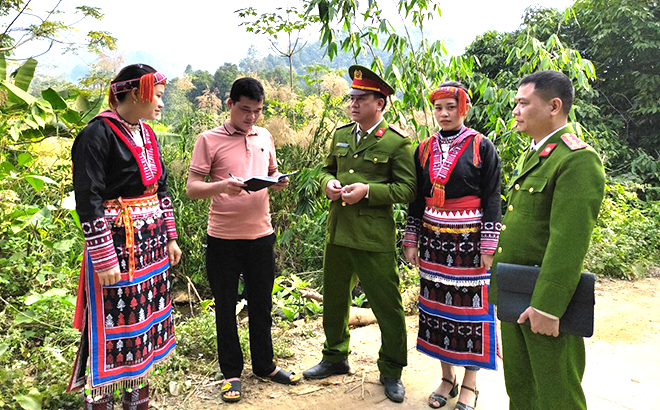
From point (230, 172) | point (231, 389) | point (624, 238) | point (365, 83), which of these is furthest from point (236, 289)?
point (624, 238)

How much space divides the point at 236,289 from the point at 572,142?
1.94 metres

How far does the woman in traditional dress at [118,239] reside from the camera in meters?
2.03

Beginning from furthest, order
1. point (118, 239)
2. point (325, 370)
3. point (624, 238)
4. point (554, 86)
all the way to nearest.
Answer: point (624, 238) → point (325, 370) → point (118, 239) → point (554, 86)

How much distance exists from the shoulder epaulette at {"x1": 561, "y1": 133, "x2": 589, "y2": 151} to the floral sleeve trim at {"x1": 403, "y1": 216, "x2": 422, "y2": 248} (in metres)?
1.20

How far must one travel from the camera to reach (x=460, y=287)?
272 centimetres

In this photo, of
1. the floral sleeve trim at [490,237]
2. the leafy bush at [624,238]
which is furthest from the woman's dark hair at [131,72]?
the leafy bush at [624,238]

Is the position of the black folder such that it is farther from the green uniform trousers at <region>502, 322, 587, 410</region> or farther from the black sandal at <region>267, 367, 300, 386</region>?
the black sandal at <region>267, 367, 300, 386</region>

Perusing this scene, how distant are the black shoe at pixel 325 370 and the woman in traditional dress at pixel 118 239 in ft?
3.60

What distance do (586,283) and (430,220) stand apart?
3.76 ft

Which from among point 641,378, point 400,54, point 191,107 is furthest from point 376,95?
point 191,107

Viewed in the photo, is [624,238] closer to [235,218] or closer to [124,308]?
[235,218]

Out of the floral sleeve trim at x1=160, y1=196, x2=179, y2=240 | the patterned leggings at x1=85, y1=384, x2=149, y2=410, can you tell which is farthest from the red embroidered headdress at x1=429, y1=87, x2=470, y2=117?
the patterned leggings at x1=85, y1=384, x2=149, y2=410

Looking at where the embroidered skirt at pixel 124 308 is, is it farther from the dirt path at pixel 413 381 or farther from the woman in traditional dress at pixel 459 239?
the woman in traditional dress at pixel 459 239

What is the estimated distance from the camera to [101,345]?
2125mm
